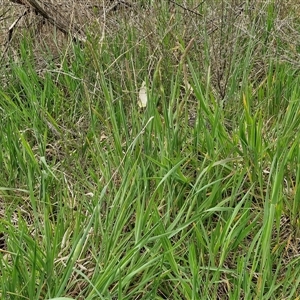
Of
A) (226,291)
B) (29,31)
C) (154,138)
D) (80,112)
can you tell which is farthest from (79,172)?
(29,31)

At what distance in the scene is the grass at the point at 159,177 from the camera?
1.19 m

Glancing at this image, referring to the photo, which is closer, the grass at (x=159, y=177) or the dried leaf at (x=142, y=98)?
the grass at (x=159, y=177)

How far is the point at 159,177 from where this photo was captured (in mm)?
1363

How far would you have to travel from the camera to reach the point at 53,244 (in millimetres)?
1201

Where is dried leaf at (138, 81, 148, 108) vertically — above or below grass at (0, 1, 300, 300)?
above

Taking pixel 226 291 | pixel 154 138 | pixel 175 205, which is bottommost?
pixel 226 291

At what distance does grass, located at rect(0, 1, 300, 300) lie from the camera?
1.19 metres

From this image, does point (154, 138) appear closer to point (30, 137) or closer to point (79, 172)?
point (79, 172)

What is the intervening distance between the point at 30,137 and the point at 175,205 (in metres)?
0.69

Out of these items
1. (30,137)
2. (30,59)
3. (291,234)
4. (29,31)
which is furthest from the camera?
(29,31)

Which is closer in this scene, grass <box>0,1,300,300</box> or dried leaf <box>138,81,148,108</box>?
grass <box>0,1,300,300</box>

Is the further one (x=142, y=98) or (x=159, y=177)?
(x=142, y=98)

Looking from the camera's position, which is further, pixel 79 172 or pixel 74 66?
pixel 74 66

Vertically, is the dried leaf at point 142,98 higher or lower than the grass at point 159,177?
higher
